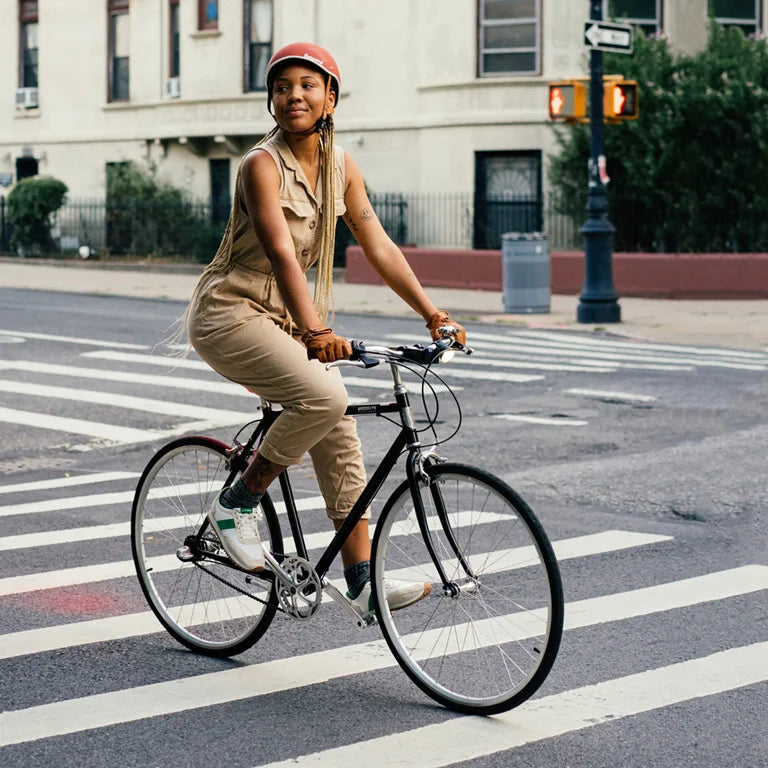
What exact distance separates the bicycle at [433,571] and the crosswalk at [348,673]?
0.16 metres

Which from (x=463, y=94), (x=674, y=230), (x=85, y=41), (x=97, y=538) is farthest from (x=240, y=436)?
(x=85, y=41)

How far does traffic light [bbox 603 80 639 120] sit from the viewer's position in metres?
20.1

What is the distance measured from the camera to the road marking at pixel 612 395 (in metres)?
12.6

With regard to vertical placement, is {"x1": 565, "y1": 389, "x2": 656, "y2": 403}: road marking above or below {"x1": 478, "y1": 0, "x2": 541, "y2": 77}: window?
below

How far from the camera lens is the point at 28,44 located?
39000 millimetres

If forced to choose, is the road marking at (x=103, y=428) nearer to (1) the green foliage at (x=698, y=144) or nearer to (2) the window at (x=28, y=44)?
(1) the green foliage at (x=698, y=144)

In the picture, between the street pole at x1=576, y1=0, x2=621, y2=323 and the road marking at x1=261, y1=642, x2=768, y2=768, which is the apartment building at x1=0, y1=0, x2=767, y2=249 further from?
the road marking at x1=261, y1=642, x2=768, y2=768

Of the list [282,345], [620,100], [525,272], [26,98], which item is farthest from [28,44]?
[282,345]

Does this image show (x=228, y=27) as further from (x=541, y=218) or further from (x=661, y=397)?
(x=661, y=397)

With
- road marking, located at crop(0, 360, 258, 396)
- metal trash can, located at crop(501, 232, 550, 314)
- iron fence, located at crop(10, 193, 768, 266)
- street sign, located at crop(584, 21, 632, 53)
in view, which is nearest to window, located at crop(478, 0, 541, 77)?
iron fence, located at crop(10, 193, 768, 266)

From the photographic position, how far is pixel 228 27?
33281 millimetres

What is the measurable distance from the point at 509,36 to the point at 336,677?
2551 centimetres

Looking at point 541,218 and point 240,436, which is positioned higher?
point 541,218

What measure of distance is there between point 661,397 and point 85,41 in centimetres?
2745
